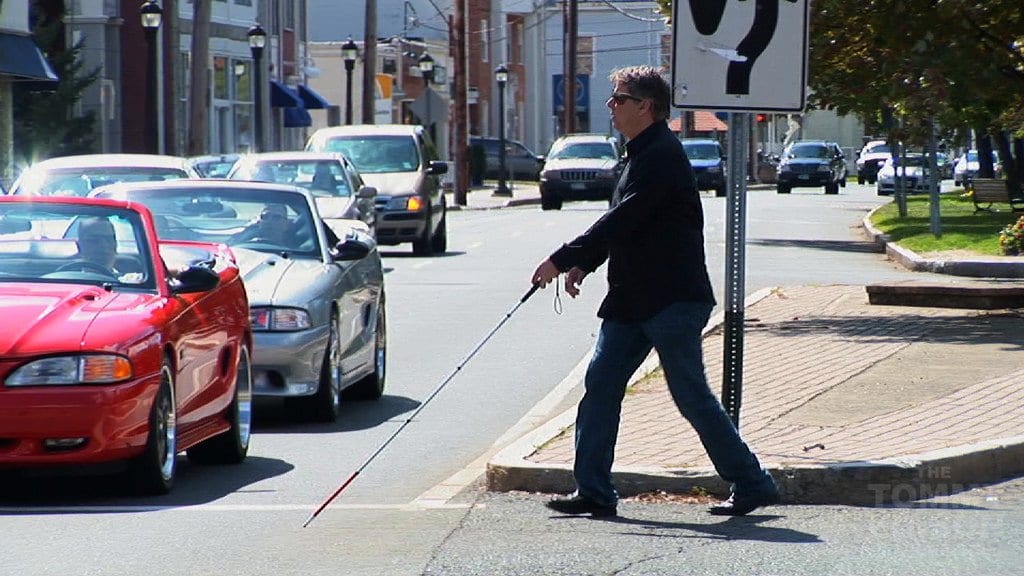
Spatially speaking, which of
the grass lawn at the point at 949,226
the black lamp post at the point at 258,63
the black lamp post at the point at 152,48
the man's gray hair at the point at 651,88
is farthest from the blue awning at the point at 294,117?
the man's gray hair at the point at 651,88

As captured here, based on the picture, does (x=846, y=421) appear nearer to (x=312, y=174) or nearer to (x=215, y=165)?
(x=312, y=174)

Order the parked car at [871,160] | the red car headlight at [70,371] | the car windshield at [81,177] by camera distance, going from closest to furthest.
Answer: the red car headlight at [70,371] < the car windshield at [81,177] < the parked car at [871,160]

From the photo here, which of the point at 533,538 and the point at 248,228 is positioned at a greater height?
the point at 248,228

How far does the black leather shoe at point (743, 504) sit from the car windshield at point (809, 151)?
54.5 m

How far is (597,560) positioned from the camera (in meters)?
A: 7.43

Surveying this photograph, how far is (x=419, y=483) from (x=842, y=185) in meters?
61.0

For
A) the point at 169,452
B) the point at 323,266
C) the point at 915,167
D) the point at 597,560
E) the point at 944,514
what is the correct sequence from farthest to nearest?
the point at 915,167 → the point at 323,266 → the point at 169,452 → the point at 944,514 → the point at 597,560

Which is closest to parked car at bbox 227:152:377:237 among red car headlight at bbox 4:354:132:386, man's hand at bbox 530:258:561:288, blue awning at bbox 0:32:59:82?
blue awning at bbox 0:32:59:82

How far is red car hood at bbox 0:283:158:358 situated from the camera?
28.0 feet

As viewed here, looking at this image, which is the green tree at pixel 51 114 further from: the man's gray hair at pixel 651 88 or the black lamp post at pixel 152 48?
the man's gray hair at pixel 651 88

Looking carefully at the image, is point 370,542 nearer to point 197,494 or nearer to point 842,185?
point 197,494

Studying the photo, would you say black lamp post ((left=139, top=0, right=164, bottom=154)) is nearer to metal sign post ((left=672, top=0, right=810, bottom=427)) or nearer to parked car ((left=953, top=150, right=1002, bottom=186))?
metal sign post ((left=672, top=0, right=810, bottom=427))

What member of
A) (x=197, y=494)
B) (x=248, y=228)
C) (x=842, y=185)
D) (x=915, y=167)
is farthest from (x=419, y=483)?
(x=842, y=185)

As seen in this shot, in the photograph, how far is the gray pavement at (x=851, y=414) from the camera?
8914 mm
